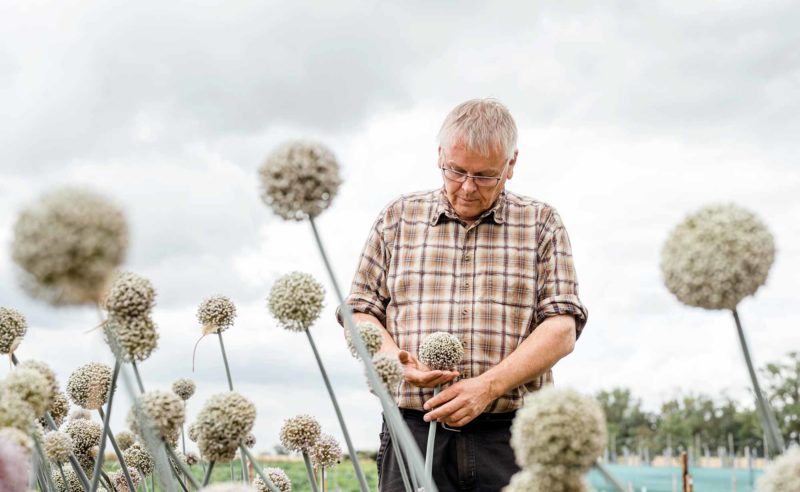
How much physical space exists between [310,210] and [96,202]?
1.30ft

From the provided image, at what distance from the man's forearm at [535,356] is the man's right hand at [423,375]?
376mm

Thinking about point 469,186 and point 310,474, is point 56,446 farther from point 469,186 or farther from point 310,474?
point 469,186

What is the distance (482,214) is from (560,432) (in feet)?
8.78

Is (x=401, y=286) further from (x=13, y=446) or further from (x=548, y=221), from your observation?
(x=13, y=446)

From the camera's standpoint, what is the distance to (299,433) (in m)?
2.39

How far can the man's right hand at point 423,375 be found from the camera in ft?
8.25

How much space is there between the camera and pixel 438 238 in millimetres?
3832

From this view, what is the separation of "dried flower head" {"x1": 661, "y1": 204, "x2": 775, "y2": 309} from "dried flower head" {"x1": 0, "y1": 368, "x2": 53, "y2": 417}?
1365mm

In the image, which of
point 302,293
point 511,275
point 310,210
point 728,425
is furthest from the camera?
point 728,425

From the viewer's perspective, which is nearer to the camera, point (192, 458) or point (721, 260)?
point (721, 260)

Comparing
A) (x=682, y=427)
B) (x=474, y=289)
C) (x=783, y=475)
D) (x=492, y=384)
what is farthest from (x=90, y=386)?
(x=682, y=427)

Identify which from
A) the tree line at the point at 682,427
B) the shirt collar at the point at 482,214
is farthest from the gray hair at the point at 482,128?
the tree line at the point at 682,427

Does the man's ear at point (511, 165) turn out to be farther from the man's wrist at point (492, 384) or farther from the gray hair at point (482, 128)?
the man's wrist at point (492, 384)

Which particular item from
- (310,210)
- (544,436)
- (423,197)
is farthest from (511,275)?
(544,436)
